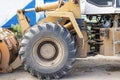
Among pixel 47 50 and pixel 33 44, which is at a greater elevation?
pixel 33 44

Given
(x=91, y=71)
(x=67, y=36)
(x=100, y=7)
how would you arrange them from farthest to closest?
(x=91, y=71) → (x=100, y=7) → (x=67, y=36)

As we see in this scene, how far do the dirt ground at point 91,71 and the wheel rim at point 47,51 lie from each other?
0.48 m

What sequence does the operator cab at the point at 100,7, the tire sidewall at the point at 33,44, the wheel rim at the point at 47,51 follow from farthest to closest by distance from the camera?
the operator cab at the point at 100,7, the wheel rim at the point at 47,51, the tire sidewall at the point at 33,44

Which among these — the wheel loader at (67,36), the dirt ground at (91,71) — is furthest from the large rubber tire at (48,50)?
the dirt ground at (91,71)

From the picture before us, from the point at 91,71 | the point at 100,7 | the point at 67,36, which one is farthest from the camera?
the point at 91,71

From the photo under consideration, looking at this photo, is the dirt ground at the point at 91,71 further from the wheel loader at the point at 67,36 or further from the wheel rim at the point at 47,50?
the wheel rim at the point at 47,50

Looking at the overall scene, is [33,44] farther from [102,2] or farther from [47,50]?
[102,2]

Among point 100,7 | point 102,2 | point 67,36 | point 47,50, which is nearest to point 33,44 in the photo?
point 47,50

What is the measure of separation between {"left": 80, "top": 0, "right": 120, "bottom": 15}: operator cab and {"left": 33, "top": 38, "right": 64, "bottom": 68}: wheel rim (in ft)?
4.17

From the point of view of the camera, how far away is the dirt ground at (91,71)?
8359 millimetres

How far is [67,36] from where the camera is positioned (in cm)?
823

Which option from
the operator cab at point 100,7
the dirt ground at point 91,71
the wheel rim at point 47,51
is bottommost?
the dirt ground at point 91,71

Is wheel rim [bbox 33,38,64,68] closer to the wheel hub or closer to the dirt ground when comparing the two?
the wheel hub

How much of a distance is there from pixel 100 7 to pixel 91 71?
66.2 inches
